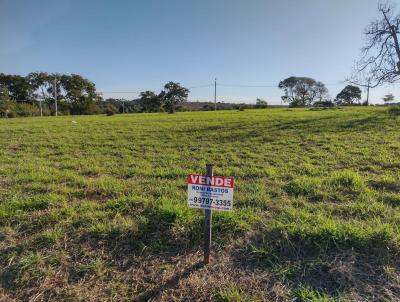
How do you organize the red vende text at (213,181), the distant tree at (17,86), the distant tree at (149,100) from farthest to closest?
the distant tree at (149,100) → the distant tree at (17,86) → the red vende text at (213,181)

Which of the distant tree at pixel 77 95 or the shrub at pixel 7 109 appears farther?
the distant tree at pixel 77 95

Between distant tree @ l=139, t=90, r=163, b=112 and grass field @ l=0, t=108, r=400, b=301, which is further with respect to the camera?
distant tree @ l=139, t=90, r=163, b=112

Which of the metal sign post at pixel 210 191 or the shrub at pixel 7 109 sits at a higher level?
the shrub at pixel 7 109

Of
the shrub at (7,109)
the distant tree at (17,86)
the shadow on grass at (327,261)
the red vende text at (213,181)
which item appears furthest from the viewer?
the distant tree at (17,86)

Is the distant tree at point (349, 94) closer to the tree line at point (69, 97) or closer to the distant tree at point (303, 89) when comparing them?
the distant tree at point (303, 89)

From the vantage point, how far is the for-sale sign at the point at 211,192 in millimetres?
2195

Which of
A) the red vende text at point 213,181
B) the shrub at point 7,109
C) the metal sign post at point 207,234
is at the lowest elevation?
the metal sign post at point 207,234

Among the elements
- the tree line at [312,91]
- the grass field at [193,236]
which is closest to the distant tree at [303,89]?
the tree line at [312,91]

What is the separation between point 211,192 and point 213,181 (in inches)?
3.7

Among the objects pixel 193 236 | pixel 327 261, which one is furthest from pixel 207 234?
pixel 327 261

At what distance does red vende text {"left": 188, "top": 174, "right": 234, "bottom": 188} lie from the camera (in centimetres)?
218

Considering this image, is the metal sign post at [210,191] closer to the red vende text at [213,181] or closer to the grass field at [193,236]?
the red vende text at [213,181]

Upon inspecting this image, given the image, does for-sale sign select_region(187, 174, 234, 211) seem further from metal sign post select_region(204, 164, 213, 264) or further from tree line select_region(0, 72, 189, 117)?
tree line select_region(0, 72, 189, 117)

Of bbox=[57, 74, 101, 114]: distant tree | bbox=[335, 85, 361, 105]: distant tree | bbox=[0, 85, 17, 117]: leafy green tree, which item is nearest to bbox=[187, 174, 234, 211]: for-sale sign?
bbox=[0, 85, 17, 117]: leafy green tree
